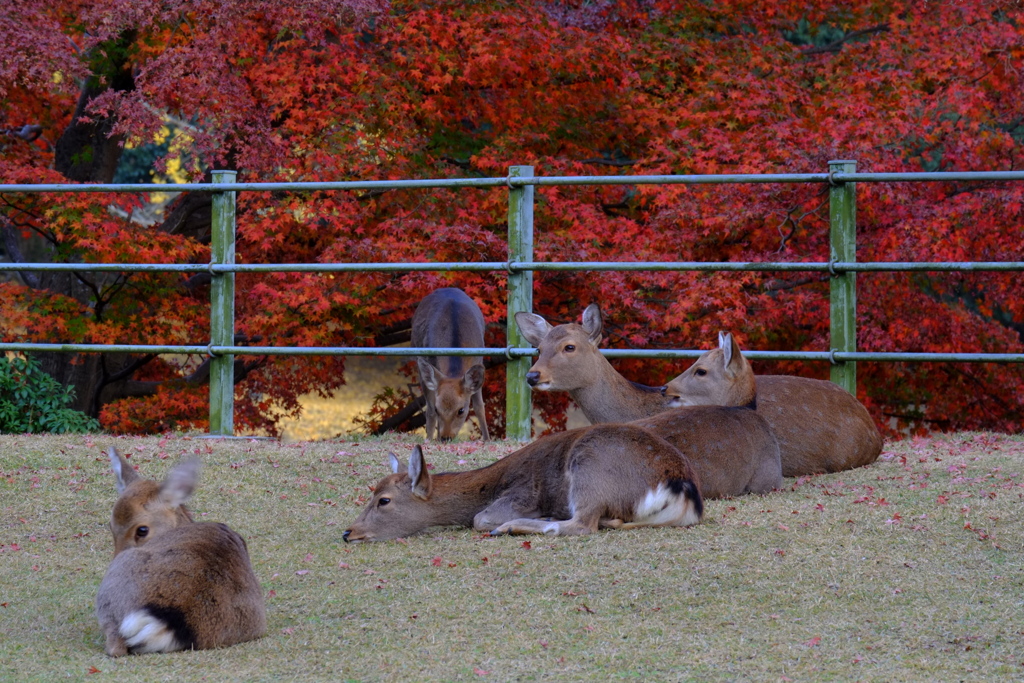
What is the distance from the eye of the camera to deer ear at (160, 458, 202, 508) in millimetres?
4555

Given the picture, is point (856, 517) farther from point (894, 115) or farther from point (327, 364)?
point (327, 364)

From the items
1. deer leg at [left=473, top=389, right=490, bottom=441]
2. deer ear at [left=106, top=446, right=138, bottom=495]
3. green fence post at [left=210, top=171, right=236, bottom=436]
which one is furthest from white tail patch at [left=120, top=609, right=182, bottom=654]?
deer leg at [left=473, top=389, right=490, bottom=441]

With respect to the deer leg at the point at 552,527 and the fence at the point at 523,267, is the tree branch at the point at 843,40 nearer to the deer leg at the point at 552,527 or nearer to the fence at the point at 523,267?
the fence at the point at 523,267

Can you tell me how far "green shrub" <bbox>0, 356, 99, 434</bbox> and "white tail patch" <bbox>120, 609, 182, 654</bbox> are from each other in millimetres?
5496

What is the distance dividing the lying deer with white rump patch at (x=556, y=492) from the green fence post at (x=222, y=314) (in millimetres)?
3060

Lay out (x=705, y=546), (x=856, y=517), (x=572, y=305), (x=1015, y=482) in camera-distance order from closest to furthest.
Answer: (x=705, y=546) < (x=856, y=517) < (x=1015, y=482) < (x=572, y=305)

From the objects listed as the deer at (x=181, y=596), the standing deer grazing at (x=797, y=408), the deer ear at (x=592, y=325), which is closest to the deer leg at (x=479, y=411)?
the deer ear at (x=592, y=325)

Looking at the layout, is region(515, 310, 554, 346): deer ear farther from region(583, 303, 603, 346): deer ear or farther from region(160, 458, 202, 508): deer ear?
region(160, 458, 202, 508): deer ear

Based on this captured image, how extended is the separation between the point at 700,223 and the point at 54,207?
17.3ft

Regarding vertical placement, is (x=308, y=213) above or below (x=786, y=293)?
above

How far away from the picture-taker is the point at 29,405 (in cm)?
920

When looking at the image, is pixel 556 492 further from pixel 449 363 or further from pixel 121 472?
pixel 449 363

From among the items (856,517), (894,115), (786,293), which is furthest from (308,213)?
(856,517)

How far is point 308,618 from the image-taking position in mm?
4461
